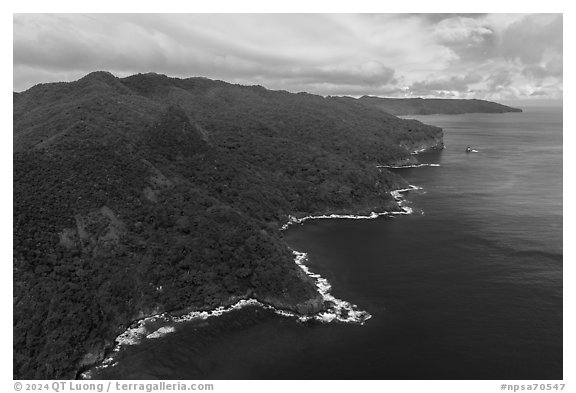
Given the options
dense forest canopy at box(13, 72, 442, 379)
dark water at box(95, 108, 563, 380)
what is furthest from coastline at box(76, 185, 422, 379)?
dark water at box(95, 108, 563, 380)

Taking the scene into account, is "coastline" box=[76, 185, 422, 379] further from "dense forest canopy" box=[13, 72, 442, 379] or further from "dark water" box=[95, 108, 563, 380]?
"dark water" box=[95, 108, 563, 380]

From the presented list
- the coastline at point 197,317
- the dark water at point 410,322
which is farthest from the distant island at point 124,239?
the dark water at point 410,322

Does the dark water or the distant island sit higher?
the distant island

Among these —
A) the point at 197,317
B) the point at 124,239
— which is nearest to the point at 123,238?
Result: the point at 124,239

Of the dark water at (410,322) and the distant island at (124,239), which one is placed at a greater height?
the distant island at (124,239)

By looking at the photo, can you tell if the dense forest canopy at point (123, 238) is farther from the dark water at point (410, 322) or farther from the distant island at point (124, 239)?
the dark water at point (410, 322)

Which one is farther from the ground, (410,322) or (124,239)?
(124,239)

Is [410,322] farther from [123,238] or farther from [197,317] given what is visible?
[123,238]

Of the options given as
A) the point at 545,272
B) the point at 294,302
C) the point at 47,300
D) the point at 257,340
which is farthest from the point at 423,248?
the point at 47,300

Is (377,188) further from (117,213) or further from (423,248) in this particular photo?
(117,213)
